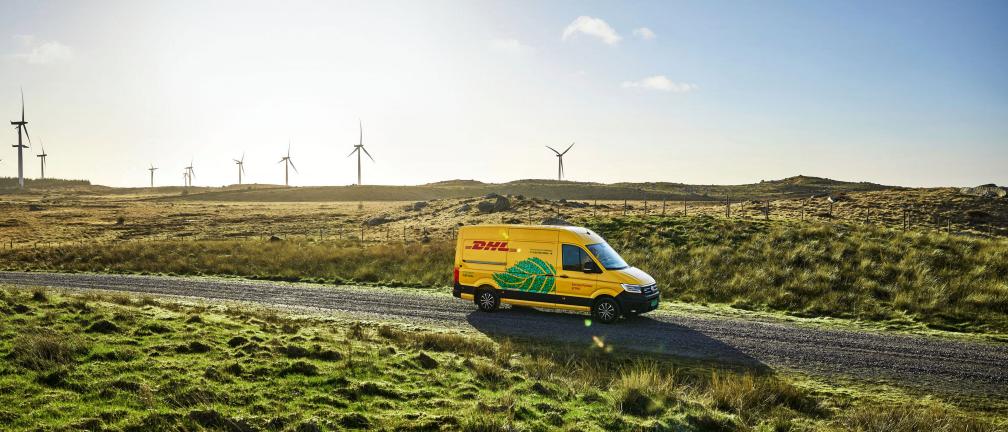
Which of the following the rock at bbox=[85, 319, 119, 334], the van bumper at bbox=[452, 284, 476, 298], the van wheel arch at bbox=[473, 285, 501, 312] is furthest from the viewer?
the van bumper at bbox=[452, 284, 476, 298]

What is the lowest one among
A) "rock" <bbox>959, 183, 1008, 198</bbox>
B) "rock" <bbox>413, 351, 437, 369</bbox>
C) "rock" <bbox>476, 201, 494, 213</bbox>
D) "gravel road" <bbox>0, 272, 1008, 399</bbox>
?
"gravel road" <bbox>0, 272, 1008, 399</bbox>

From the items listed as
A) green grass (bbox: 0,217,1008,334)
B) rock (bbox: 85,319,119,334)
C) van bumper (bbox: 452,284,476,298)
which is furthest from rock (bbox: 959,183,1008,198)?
rock (bbox: 85,319,119,334)

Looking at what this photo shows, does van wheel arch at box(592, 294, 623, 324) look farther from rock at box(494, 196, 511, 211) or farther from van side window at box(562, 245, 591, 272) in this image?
rock at box(494, 196, 511, 211)

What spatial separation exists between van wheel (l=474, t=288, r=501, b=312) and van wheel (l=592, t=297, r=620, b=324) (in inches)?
132

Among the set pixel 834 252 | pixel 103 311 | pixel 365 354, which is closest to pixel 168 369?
pixel 365 354

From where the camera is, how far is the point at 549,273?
59.6 feet

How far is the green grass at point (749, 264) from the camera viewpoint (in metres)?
20.6

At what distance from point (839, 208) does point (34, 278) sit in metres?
53.2

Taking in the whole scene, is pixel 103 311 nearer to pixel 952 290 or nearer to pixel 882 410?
pixel 882 410

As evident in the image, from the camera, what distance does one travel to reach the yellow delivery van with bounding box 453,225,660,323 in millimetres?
17453

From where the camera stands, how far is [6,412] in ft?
26.1

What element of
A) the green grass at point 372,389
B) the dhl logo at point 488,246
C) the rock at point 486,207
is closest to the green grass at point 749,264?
the dhl logo at point 488,246

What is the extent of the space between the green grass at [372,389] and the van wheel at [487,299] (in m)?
4.91

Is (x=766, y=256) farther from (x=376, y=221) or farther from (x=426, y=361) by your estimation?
(x=376, y=221)
